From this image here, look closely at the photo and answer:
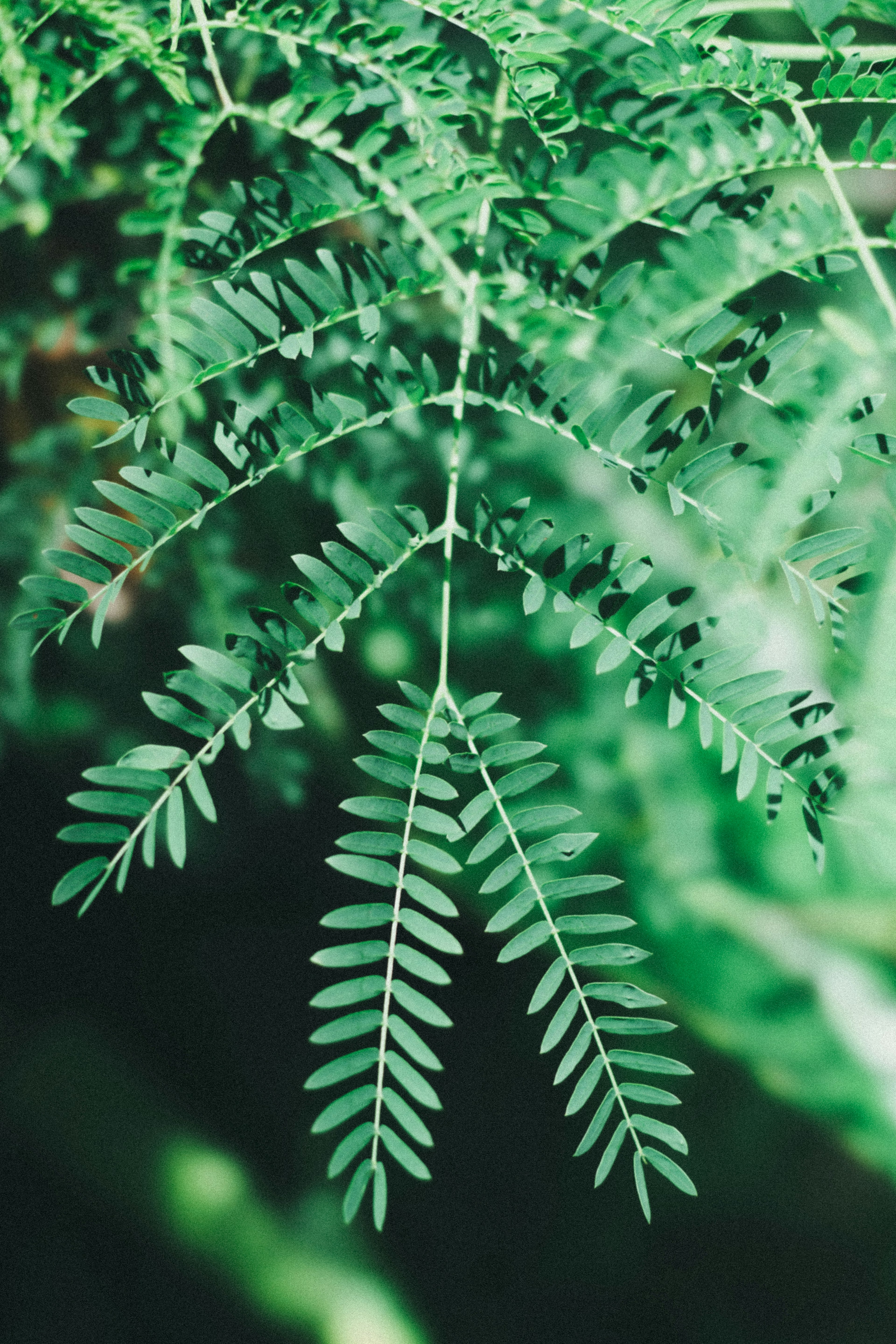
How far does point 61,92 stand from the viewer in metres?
0.40

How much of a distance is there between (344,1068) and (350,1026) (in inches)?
0.7

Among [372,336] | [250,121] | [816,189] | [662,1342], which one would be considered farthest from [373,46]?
[662,1342]

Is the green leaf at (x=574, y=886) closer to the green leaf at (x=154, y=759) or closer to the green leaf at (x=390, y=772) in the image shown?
the green leaf at (x=390, y=772)

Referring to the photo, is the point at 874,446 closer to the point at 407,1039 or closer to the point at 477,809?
the point at 477,809

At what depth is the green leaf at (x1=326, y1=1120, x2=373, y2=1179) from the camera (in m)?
0.40

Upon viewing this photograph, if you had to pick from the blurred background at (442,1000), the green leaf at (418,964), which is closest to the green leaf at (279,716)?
the green leaf at (418,964)

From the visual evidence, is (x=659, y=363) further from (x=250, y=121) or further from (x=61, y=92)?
(x=61, y=92)

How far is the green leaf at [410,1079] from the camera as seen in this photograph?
1.28 ft

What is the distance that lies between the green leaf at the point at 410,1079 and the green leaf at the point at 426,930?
6cm

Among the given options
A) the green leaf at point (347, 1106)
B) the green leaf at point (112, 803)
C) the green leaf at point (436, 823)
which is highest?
the green leaf at point (436, 823)

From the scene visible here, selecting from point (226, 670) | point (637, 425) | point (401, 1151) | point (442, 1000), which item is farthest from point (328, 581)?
point (442, 1000)

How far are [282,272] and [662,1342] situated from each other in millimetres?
999

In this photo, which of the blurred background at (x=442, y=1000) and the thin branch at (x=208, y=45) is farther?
the blurred background at (x=442, y=1000)

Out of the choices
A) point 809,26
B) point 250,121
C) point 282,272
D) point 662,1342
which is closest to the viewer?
point 809,26
